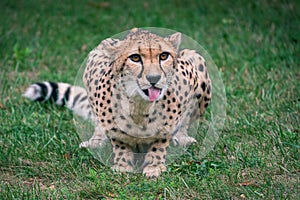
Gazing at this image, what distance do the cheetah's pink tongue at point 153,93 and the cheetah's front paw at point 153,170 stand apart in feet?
1.67

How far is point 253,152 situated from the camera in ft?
13.2

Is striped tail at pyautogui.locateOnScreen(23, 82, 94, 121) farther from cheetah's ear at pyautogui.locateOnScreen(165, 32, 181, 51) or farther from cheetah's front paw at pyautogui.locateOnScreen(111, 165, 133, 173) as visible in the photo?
cheetah's ear at pyautogui.locateOnScreen(165, 32, 181, 51)

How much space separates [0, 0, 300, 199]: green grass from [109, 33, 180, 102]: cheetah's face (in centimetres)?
54

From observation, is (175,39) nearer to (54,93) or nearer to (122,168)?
(122,168)

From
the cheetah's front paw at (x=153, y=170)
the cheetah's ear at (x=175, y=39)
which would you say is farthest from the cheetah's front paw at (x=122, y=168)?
the cheetah's ear at (x=175, y=39)

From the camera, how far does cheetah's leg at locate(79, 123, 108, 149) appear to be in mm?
4113

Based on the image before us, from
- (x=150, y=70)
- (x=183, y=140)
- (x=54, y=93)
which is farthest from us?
(x=54, y=93)

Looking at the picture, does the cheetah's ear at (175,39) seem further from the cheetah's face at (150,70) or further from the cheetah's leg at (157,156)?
the cheetah's leg at (157,156)

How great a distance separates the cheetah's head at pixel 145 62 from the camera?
138 inches

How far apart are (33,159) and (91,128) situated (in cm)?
46

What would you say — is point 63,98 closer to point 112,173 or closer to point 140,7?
point 112,173

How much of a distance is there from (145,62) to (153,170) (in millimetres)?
745

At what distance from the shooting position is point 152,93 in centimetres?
357

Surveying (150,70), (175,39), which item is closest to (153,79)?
(150,70)
